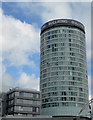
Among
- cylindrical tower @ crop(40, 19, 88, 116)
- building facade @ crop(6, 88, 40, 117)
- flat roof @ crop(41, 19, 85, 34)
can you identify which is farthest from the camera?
flat roof @ crop(41, 19, 85, 34)

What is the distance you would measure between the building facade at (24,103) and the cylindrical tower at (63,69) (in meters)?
43.4

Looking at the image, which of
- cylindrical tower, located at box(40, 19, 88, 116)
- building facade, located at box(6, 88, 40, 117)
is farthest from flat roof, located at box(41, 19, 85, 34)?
building facade, located at box(6, 88, 40, 117)

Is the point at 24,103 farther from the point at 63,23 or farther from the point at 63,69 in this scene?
the point at 63,23

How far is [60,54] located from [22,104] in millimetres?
62788

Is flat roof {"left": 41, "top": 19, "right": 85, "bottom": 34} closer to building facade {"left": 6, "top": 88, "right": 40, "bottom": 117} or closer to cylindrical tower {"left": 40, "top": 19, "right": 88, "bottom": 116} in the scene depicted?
cylindrical tower {"left": 40, "top": 19, "right": 88, "bottom": 116}

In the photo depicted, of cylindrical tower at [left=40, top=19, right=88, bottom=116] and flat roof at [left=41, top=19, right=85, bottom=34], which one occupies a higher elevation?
flat roof at [left=41, top=19, right=85, bottom=34]

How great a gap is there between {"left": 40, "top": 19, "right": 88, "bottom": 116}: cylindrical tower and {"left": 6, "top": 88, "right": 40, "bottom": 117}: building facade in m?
43.4

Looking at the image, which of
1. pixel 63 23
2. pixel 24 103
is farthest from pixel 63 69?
pixel 24 103

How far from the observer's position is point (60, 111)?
148625 mm

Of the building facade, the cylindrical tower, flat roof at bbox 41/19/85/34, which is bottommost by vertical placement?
the building facade

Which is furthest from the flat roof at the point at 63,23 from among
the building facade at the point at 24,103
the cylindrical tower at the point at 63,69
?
the building facade at the point at 24,103

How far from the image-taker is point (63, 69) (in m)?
158

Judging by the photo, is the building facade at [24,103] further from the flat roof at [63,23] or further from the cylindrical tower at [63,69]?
the flat roof at [63,23]

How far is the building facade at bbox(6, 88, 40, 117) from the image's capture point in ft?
348
